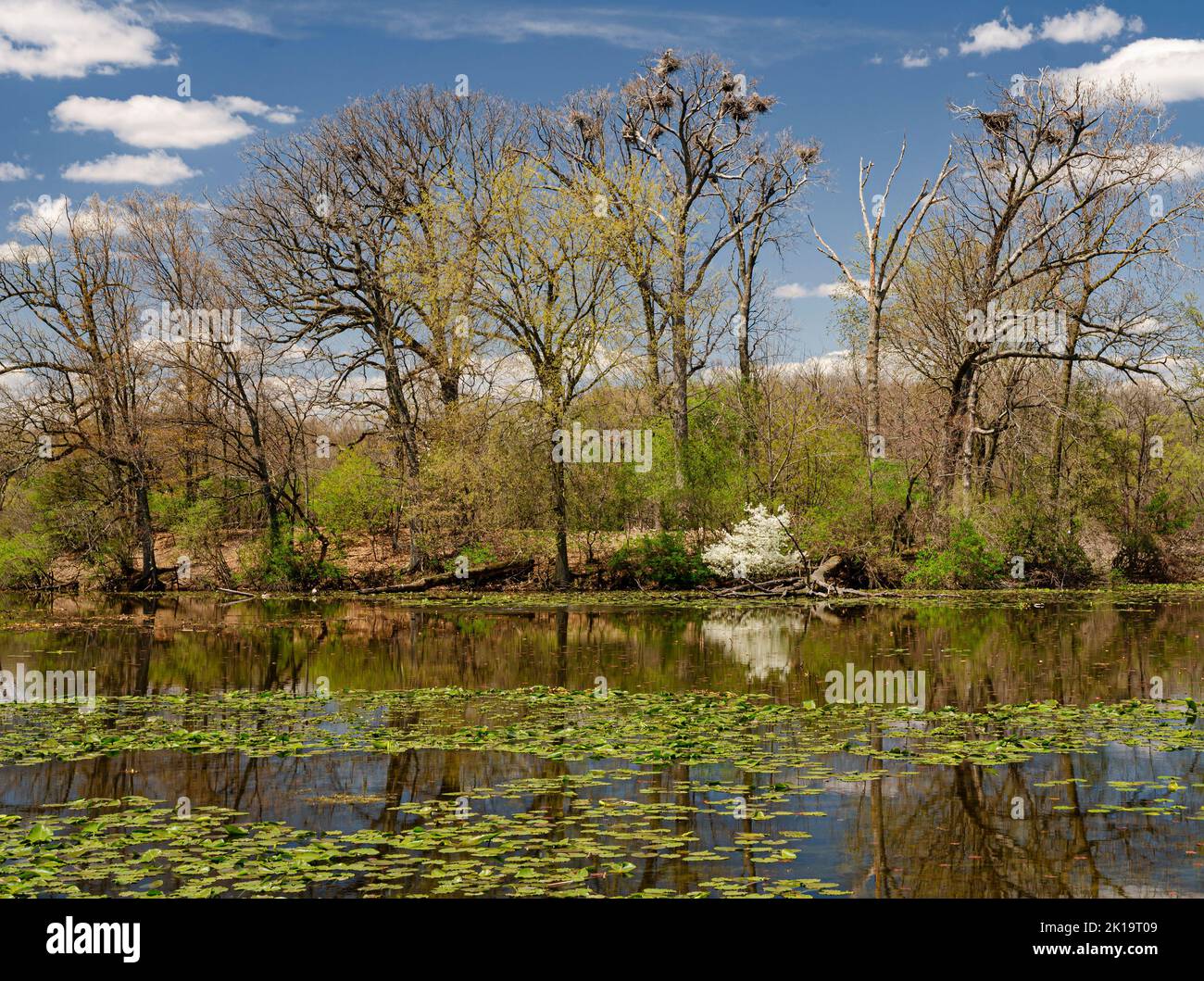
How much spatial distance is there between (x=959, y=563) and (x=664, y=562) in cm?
789

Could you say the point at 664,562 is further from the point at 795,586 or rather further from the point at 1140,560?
the point at 1140,560

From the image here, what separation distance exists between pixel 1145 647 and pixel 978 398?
17.3 m

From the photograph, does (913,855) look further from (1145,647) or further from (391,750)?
(1145,647)

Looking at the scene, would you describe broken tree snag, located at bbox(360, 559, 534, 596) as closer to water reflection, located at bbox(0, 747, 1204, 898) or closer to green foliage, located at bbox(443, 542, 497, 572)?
green foliage, located at bbox(443, 542, 497, 572)

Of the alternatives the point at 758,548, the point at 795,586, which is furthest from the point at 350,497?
the point at 795,586

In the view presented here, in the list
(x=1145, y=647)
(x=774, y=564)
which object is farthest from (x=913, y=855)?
(x=774, y=564)

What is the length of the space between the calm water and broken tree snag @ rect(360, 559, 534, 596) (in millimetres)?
3068

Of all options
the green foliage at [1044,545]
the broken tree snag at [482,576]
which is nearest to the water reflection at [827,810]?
the green foliage at [1044,545]

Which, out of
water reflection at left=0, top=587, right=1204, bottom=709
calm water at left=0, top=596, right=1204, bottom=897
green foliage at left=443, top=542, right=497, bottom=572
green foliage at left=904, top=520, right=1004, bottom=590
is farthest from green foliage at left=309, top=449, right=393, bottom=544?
green foliage at left=904, top=520, right=1004, bottom=590

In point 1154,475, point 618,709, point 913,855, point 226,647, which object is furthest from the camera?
point 1154,475

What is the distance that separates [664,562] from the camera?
30.9 metres

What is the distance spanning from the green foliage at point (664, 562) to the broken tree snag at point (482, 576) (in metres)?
3.15

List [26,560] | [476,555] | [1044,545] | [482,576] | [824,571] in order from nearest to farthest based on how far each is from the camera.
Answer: [824,571]
[1044,545]
[476,555]
[482,576]
[26,560]
